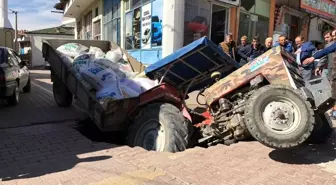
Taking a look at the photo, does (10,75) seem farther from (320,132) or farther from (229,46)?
(320,132)

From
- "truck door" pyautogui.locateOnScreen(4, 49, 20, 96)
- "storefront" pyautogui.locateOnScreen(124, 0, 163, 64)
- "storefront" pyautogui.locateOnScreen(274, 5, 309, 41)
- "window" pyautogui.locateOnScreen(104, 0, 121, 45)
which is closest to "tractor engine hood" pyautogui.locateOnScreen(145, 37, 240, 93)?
"truck door" pyautogui.locateOnScreen(4, 49, 20, 96)

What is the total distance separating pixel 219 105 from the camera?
4.77m

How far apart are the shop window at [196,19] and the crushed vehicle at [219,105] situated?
613 centimetres

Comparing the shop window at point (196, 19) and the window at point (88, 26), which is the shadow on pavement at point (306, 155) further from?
the window at point (88, 26)

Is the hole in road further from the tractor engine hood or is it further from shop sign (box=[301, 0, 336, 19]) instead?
shop sign (box=[301, 0, 336, 19])

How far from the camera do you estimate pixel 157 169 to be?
382 cm

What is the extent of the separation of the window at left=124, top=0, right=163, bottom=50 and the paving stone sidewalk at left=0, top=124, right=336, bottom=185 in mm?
8179

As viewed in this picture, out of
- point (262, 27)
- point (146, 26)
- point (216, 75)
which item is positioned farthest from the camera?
point (262, 27)

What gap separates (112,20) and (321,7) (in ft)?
43.9

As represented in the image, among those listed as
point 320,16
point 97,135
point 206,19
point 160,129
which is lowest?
point 97,135

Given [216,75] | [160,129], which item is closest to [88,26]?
[216,75]

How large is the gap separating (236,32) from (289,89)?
10.5m

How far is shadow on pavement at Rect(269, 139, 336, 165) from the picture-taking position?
162 inches

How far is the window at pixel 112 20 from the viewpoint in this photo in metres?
17.3
